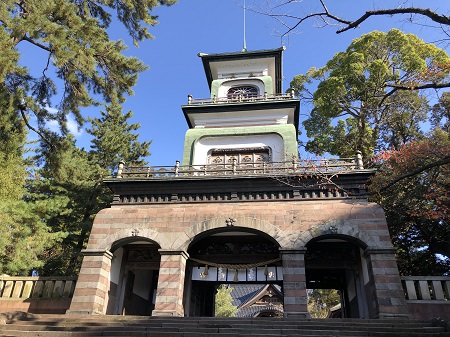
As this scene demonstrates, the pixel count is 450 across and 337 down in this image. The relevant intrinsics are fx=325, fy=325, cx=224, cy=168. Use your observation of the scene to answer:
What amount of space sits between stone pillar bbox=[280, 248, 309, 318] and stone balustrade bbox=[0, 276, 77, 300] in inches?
340

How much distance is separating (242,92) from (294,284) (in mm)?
13491

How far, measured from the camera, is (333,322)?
9633 millimetres

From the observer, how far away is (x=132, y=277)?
15320mm

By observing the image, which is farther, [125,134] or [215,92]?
[125,134]

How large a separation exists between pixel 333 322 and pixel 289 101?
12324mm

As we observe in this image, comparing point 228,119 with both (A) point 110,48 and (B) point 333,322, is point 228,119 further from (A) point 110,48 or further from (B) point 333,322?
(B) point 333,322

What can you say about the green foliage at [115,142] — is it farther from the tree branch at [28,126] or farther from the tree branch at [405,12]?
the tree branch at [405,12]

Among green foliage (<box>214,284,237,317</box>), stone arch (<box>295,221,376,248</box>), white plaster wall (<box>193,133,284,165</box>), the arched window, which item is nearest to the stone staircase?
stone arch (<box>295,221,376,248</box>)

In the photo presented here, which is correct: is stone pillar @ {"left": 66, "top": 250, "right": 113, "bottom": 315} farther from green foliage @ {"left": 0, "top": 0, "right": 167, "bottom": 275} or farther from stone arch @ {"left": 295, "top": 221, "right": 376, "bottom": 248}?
stone arch @ {"left": 295, "top": 221, "right": 376, "bottom": 248}

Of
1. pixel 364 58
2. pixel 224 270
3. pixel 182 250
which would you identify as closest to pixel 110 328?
pixel 182 250

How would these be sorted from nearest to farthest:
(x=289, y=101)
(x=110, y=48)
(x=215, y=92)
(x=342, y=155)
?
(x=110, y=48) → (x=289, y=101) → (x=215, y=92) → (x=342, y=155)

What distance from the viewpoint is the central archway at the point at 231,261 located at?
14.0 metres

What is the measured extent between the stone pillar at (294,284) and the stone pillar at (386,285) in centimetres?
233

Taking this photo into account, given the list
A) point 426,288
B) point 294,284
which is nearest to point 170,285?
point 294,284
